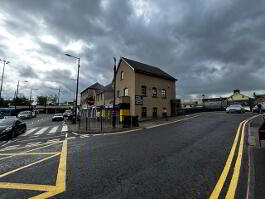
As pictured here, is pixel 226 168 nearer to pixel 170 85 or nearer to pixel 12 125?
pixel 12 125

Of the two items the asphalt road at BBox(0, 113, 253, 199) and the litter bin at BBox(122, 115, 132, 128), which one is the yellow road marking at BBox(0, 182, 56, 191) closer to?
the asphalt road at BBox(0, 113, 253, 199)

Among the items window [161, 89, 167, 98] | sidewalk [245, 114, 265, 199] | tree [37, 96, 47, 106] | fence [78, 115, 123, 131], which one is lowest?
fence [78, 115, 123, 131]

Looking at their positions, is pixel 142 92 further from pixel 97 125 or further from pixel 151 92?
pixel 97 125

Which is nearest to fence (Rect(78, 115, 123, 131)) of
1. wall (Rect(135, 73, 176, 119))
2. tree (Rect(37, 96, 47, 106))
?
wall (Rect(135, 73, 176, 119))

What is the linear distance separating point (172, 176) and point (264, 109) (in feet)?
114

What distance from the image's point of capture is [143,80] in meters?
26.0

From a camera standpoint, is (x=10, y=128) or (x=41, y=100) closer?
(x=10, y=128)

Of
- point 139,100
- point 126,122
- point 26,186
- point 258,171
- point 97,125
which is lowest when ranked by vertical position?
point 97,125

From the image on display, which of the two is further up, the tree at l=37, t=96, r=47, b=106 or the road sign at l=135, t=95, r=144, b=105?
the tree at l=37, t=96, r=47, b=106

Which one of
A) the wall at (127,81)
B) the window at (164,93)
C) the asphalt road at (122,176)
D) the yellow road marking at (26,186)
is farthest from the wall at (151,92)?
the yellow road marking at (26,186)

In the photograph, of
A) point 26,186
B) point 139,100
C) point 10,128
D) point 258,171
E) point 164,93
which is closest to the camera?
point 26,186

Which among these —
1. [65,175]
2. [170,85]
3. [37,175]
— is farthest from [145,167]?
[170,85]

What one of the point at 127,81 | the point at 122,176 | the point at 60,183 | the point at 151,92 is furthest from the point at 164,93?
the point at 60,183

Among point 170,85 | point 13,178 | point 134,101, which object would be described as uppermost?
point 170,85
